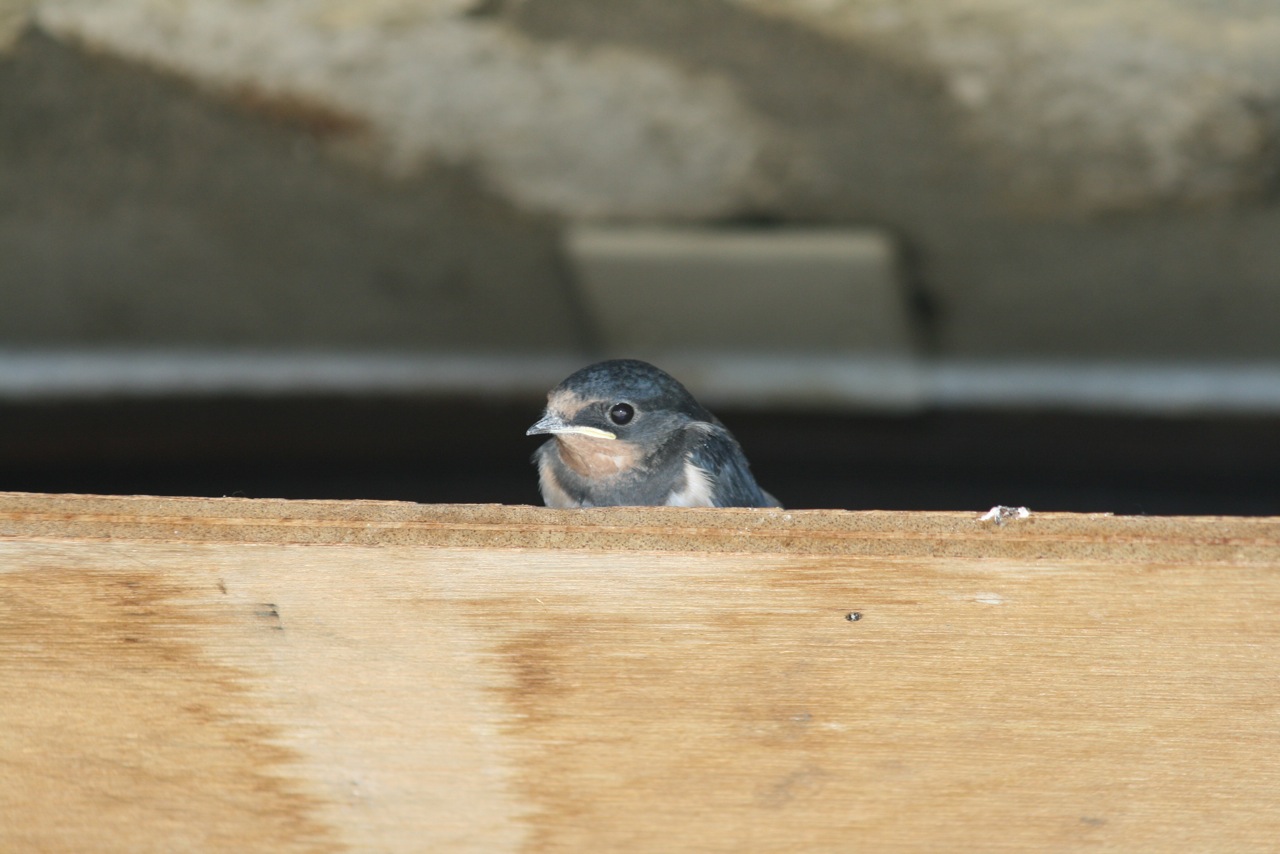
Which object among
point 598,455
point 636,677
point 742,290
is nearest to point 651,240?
point 742,290

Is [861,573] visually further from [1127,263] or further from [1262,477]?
[1262,477]

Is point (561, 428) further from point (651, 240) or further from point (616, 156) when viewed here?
point (651, 240)

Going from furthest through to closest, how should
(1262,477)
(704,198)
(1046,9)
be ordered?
(1262,477), (704,198), (1046,9)

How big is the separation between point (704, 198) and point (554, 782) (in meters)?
Result: 1.75

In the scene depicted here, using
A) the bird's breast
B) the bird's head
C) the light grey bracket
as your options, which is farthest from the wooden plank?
the light grey bracket

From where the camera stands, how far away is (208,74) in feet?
7.41

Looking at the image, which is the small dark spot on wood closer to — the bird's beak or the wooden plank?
the wooden plank

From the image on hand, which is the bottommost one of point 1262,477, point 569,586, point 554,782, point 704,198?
point 554,782

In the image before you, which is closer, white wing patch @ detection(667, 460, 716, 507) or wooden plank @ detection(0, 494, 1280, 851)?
wooden plank @ detection(0, 494, 1280, 851)

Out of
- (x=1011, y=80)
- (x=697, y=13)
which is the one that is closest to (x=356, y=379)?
(x=697, y=13)

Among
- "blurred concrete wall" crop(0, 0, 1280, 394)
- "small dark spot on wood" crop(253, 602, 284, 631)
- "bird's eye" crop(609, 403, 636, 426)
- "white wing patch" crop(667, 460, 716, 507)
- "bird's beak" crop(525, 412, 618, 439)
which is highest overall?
"blurred concrete wall" crop(0, 0, 1280, 394)

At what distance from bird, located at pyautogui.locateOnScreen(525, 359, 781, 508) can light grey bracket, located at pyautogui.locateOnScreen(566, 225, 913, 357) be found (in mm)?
759

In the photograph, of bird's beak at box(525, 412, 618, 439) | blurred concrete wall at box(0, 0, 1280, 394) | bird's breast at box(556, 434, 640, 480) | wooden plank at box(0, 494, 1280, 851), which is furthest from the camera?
blurred concrete wall at box(0, 0, 1280, 394)

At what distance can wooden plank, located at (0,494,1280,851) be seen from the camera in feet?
3.04
